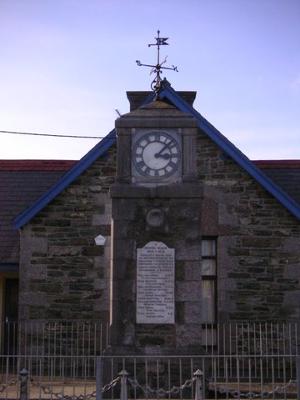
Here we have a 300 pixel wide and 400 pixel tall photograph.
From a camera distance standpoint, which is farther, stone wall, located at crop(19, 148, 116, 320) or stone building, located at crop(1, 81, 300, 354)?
stone wall, located at crop(19, 148, 116, 320)

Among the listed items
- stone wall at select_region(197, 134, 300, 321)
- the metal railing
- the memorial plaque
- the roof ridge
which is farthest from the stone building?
the memorial plaque

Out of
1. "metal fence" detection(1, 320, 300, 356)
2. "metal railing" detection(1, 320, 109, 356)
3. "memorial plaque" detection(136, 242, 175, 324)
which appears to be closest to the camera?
"memorial plaque" detection(136, 242, 175, 324)

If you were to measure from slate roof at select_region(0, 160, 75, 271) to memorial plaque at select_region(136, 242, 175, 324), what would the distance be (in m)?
5.97

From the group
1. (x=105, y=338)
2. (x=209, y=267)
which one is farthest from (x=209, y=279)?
(x=105, y=338)

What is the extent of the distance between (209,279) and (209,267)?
10.3 inches

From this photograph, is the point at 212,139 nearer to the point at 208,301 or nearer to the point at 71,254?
the point at 208,301

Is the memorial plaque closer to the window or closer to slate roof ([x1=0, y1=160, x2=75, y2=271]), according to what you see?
the window

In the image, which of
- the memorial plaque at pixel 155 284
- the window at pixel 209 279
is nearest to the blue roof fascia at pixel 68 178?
the window at pixel 209 279

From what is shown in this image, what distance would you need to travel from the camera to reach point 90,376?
47.4 ft

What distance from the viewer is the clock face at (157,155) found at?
37.6 ft

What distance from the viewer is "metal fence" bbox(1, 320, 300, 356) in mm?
15086

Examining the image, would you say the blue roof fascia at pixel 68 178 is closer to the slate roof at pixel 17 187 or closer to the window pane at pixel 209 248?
the slate roof at pixel 17 187

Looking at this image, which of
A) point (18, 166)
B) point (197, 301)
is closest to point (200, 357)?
point (197, 301)

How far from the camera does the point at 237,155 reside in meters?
15.6
